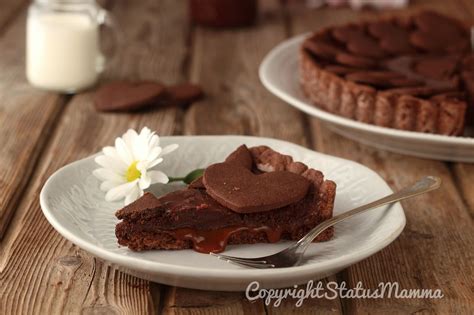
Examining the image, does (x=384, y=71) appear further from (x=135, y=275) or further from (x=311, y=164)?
(x=135, y=275)

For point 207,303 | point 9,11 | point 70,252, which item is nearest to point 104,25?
point 9,11

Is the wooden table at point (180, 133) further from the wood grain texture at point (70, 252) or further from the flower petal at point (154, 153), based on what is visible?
the flower petal at point (154, 153)

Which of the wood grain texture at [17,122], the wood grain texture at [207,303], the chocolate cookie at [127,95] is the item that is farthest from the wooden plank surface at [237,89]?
the wood grain texture at [207,303]

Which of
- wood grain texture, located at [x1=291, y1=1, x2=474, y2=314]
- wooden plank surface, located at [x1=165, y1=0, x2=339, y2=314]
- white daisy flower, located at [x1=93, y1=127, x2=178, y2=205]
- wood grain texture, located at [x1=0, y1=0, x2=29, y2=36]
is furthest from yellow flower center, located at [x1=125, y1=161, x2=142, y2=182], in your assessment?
wood grain texture, located at [x1=0, y1=0, x2=29, y2=36]

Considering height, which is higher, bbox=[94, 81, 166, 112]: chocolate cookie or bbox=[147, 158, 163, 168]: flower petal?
bbox=[147, 158, 163, 168]: flower petal

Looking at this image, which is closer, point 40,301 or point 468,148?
point 40,301

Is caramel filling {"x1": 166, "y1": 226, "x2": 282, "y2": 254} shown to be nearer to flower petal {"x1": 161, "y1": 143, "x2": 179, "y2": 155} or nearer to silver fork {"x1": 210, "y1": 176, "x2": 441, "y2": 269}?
silver fork {"x1": 210, "y1": 176, "x2": 441, "y2": 269}

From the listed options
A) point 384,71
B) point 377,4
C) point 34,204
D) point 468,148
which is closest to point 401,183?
point 468,148
